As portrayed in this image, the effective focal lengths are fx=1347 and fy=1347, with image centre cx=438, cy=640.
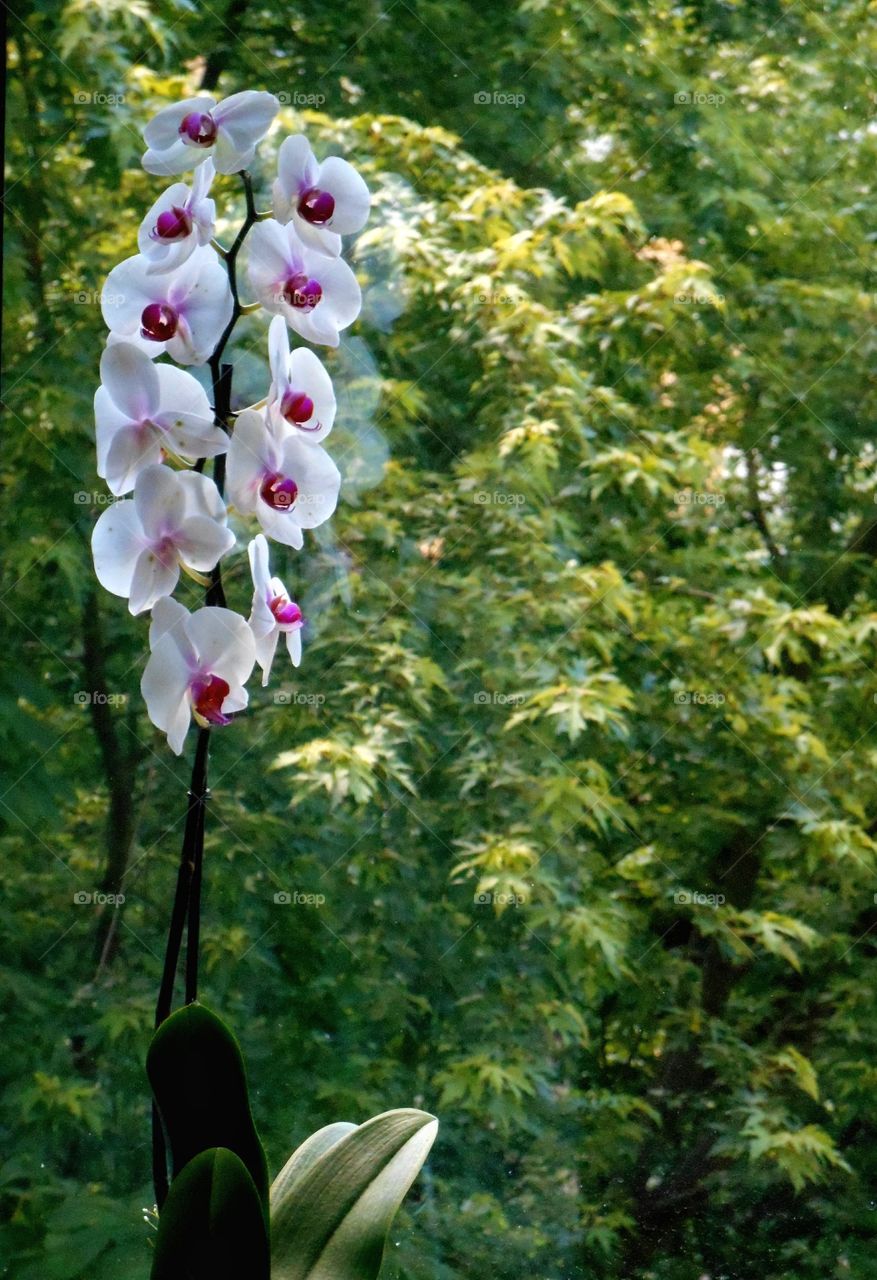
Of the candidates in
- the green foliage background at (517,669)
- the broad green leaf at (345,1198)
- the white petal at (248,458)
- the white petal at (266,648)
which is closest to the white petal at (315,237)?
the white petal at (248,458)

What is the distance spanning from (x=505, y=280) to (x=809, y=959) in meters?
0.97

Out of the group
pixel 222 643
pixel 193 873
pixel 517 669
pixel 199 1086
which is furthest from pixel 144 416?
pixel 517 669

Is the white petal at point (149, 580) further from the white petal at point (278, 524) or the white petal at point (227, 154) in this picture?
the white petal at point (227, 154)

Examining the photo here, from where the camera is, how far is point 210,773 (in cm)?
173

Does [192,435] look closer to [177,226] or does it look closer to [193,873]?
[177,226]

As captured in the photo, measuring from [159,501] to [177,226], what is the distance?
0.15 m

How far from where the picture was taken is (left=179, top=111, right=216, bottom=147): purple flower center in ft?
2.35

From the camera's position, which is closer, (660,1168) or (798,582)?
(660,1168)

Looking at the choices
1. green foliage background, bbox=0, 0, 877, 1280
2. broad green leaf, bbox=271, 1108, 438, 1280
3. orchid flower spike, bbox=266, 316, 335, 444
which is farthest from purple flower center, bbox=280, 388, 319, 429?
green foliage background, bbox=0, 0, 877, 1280

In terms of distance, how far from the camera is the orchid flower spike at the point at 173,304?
71cm

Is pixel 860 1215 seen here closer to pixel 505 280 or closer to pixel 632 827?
pixel 632 827

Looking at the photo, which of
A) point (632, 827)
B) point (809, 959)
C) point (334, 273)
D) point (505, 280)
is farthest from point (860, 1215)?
point (334, 273)

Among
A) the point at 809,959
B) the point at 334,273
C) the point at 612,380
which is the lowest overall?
the point at 809,959

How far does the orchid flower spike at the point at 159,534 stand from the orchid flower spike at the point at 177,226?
4.6 inches
